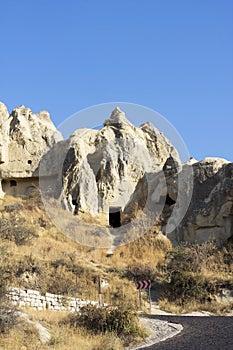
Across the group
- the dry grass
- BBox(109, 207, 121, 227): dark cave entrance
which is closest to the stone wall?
the dry grass

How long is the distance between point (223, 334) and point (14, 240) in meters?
12.2

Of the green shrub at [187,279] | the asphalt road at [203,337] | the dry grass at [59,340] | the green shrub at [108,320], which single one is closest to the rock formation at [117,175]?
the green shrub at [187,279]

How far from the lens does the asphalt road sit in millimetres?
7963

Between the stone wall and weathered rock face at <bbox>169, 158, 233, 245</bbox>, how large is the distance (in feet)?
36.1

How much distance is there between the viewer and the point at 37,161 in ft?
109

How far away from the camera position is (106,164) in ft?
98.1

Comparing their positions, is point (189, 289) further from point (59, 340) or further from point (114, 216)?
point (114, 216)

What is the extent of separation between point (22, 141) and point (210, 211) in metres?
15.9

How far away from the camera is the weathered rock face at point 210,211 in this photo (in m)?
22.7

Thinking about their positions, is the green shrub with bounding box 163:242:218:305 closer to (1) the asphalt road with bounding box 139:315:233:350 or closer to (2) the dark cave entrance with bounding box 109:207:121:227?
(1) the asphalt road with bounding box 139:315:233:350

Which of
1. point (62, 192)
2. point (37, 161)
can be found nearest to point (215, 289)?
point (62, 192)

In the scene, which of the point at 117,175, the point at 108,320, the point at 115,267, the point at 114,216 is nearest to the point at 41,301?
the point at 108,320

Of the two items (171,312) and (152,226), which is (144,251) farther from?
(171,312)

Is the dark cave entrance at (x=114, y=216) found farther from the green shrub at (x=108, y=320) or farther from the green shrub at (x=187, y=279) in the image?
the green shrub at (x=108, y=320)
